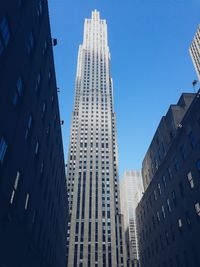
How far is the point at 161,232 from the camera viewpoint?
40500mm

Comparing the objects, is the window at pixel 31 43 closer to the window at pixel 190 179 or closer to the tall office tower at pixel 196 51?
the window at pixel 190 179

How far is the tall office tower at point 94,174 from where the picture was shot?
340 feet

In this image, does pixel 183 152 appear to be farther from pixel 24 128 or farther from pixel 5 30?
pixel 5 30

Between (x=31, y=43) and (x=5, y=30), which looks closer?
(x=5, y=30)

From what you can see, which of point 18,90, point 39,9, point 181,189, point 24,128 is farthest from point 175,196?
point 39,9

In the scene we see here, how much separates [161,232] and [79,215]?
76.0m

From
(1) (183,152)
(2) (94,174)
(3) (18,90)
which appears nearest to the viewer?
(3) (18,90)

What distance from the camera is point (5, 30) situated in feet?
48.6

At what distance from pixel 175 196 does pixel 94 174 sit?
289ft

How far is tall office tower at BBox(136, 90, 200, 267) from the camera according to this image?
96.2 feet

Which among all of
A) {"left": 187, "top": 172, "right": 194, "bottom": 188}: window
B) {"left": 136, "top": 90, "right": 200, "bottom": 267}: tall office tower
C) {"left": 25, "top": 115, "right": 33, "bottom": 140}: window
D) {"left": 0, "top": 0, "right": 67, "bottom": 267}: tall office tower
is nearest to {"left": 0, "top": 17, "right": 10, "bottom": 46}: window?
{"left": 0, "top": 0, "right": 67, "bottom": 267}: tall office tower

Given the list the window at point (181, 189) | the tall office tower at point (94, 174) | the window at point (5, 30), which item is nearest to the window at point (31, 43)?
the window at point (5, 30)

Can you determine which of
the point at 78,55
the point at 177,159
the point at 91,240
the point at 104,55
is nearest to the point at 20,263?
the point at 177,159

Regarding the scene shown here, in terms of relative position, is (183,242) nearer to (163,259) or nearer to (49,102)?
(163,259)
